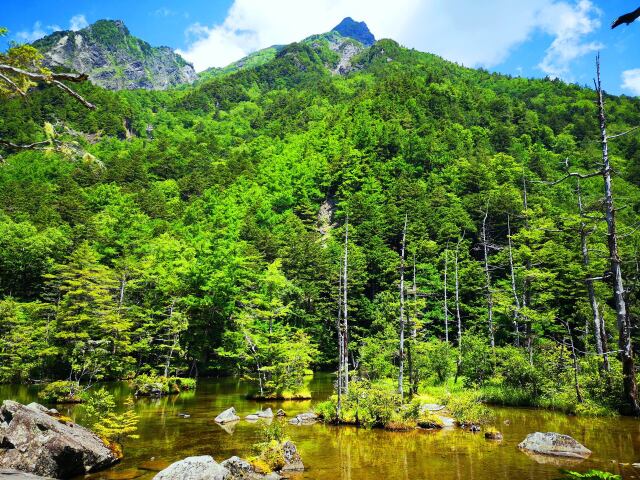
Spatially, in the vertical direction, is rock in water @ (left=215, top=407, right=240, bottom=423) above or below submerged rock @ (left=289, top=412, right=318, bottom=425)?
below

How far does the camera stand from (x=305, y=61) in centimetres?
17850

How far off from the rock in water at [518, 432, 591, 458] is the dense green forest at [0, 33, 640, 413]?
18.2 ft

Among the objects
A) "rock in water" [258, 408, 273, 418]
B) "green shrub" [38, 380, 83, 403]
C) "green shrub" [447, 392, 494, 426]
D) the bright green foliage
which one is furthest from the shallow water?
"green shrub" [38, 380, 83, 403]

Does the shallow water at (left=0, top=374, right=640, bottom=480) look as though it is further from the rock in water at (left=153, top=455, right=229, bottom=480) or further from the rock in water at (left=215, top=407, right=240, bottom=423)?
the rock in water at (left=153, top=455, right=229, bottom=480)

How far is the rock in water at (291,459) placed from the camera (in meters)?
12.1

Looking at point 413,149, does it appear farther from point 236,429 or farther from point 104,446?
point 104,446

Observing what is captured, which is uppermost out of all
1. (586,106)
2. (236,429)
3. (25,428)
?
(586,106)

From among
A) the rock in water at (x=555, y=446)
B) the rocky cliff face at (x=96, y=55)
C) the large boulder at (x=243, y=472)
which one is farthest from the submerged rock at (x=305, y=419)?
the rocky cliff face at (x=96, y=55)

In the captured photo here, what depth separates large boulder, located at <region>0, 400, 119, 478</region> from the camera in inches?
432

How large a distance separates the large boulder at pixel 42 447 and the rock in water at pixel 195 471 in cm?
290

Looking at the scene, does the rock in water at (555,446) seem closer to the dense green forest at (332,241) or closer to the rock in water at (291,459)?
the dense green forest at (332,241)

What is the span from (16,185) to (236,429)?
236 ft

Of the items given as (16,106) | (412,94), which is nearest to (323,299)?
(412,94)

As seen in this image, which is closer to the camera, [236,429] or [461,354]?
[236,429]
